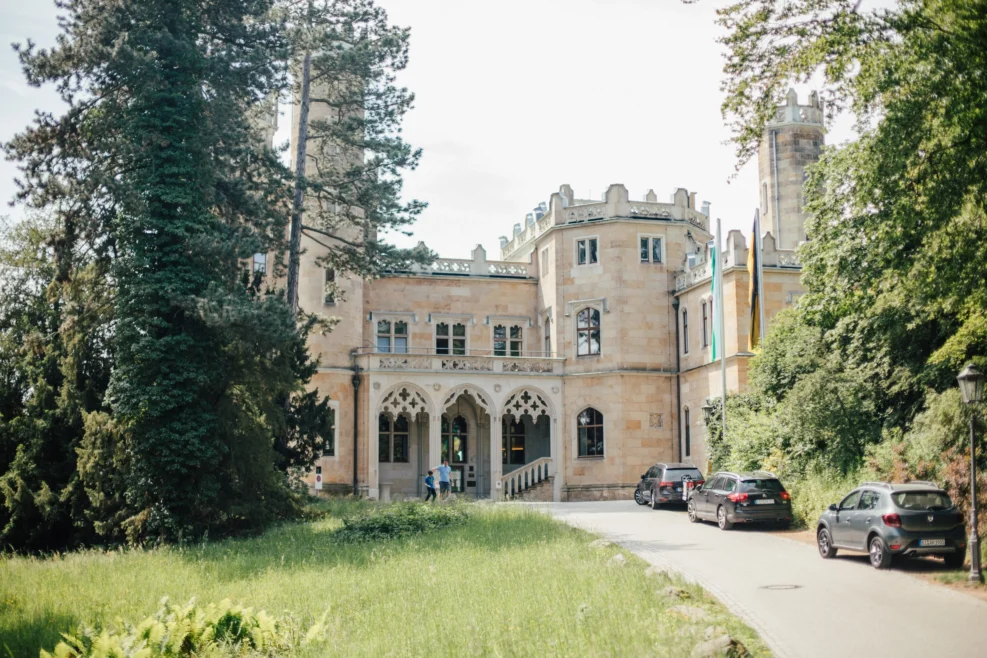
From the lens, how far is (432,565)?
1669 cm

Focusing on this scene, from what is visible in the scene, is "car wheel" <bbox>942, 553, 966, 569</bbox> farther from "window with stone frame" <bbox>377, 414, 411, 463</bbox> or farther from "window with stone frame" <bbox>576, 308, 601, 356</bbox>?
"window with stone frame" <bbox>377, 414, 411, 463</bbox>

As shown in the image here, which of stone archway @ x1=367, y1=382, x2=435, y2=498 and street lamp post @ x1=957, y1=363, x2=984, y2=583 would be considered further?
stone archway @ x1=367, y1=382, x2=435, y2=498

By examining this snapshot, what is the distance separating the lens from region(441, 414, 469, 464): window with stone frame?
4434cm

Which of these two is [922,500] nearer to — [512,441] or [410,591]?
[410,591]

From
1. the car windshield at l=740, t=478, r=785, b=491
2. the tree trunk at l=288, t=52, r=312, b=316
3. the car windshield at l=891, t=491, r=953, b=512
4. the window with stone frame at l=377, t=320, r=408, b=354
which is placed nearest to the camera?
the car windshield at l=891, t=491, r=953, b=512

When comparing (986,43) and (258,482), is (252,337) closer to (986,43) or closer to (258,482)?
(258,482)

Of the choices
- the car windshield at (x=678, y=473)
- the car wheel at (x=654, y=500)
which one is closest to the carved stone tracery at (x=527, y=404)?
the car wheel at (x=654, y=500)

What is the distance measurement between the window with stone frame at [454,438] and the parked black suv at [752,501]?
2123cm

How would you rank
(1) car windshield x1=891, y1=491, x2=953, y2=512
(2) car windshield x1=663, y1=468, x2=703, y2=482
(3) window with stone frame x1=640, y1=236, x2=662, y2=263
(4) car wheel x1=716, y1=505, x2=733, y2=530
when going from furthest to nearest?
(3) window with stone frame x1=640, y1=236, x2=662, y2=263
(2) car windshield x1=663, y1=468, x2=703, y2=482
(4) car wheel x1=716, y1=505, x2=733, y2=530
(1) car windshield x1=891, y1=491, x2=953, y2=512

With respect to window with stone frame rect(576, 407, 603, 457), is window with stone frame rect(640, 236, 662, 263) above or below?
above

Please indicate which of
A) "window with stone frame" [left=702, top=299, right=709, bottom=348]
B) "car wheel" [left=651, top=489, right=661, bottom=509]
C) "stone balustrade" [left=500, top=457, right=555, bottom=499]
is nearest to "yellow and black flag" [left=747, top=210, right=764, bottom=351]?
"window with stone frame" [left=702, top=299, right=709, bottom=348]

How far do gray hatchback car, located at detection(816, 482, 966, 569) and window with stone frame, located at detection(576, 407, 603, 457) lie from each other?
24.7m

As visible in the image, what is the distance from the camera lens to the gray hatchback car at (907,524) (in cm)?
1631

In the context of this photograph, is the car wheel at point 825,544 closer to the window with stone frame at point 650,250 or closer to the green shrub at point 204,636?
the green shrub at point 204,636
